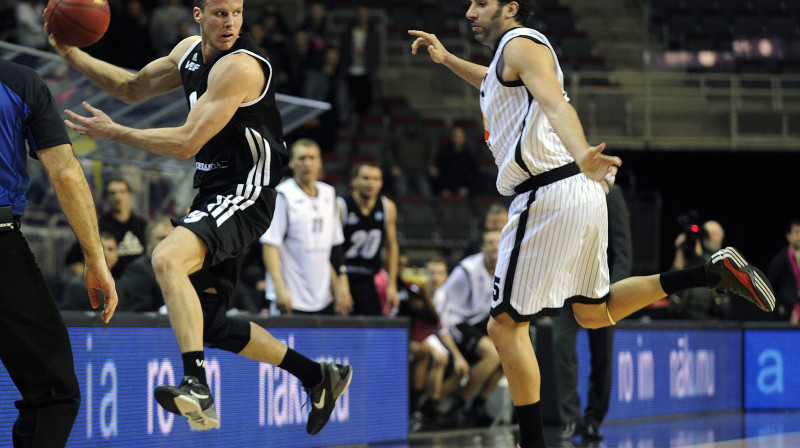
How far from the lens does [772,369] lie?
36.7ft

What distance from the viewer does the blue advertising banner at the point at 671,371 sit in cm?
914

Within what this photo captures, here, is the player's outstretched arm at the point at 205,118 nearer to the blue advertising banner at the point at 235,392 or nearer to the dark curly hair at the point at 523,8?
the dark curly hair at the point at 523,8

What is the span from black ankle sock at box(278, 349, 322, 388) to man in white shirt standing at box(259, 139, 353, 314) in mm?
2126

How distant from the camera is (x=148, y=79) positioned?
540 cm

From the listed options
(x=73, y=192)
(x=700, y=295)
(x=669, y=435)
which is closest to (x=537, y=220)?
(x=73, y=192)

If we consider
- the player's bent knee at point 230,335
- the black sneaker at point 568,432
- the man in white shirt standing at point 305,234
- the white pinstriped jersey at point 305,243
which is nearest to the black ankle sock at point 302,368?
the player's bent knee at point 230,335

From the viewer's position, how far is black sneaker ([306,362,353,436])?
5.69 m

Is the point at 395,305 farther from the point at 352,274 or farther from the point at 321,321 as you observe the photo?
the point at 321,321

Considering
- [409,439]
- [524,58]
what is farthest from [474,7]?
[409,439]

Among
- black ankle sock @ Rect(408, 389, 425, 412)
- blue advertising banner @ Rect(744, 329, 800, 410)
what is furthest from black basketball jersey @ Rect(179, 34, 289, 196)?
blue advertising banner @ Rect(744, 329, 800, 410)

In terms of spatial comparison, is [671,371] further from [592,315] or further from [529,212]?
[529,212]

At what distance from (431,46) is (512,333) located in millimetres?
1537

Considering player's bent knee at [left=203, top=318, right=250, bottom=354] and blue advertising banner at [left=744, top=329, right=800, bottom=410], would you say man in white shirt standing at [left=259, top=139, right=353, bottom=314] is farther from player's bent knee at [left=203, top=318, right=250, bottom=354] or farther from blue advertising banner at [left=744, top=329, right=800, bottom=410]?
blue advertising banner at [left=744, top=329, right=800, bottom=410]

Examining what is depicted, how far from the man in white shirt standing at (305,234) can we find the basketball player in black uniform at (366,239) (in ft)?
2.44
